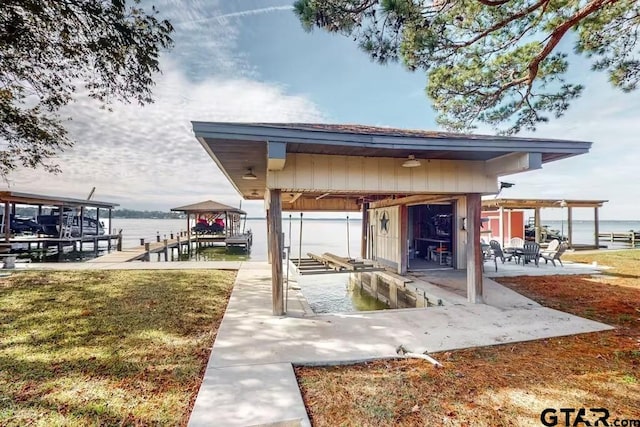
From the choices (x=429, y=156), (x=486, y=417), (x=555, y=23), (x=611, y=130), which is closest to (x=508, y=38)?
(x=555, y=23)

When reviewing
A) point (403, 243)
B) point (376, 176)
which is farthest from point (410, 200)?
point (376, 176)

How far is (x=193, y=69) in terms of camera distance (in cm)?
1004

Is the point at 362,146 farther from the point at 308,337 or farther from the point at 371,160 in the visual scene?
the point at 308,337

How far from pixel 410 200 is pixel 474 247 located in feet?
8.43

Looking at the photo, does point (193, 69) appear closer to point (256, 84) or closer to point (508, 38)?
point (256, 84)

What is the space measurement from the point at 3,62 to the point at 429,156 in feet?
26.8

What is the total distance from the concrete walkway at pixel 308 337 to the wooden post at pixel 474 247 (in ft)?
0.98

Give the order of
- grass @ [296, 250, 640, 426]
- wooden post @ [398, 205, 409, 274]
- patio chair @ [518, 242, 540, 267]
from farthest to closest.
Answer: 1. patio chair @ [518, 242, 540, 267]
2. wooden post @ [398, 205, 409, 274]
3. grass @ [296, 250, 640, 426]

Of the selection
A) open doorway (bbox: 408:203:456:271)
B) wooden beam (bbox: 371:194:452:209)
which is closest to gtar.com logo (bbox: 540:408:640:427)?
wooden beam (bbox: 371:194:452:209)

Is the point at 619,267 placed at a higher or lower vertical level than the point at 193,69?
lower

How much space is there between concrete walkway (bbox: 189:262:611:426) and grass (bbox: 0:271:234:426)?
27cm

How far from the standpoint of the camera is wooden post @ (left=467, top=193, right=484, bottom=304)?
587 cm

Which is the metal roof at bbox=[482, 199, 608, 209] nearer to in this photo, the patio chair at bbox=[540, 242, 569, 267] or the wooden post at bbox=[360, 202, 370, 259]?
the patio chair at bbox=[540, 242, 569, 267]

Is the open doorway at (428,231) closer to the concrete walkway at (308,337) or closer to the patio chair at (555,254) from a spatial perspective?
the patio chair at (555,254)
